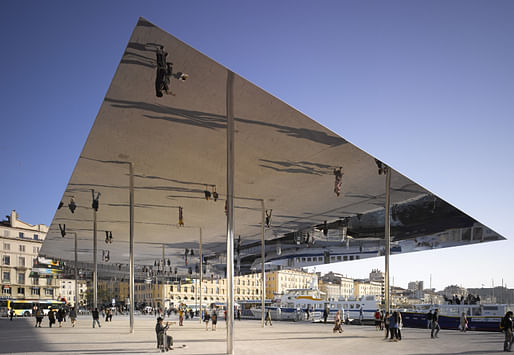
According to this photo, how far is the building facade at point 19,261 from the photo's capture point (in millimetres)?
84600

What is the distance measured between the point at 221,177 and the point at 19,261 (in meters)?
76.6

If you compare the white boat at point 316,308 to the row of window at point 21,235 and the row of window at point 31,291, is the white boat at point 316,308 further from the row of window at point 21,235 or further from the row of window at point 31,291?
the row of window at point 21,235

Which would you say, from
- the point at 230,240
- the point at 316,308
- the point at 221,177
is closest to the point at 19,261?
the point at 316,308

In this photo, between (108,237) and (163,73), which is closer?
(163,73)

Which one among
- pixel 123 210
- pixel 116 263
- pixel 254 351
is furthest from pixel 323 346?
pixel 116 263

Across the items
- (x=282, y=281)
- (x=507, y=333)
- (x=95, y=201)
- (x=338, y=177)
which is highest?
(x=338, y=177)

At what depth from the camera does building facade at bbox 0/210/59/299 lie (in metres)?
84.6

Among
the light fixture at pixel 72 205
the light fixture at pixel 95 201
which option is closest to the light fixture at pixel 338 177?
the light fixture at pixel 95 201

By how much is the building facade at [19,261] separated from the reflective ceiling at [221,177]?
4385 cm

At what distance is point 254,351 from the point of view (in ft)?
50.3

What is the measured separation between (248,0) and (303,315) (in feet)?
121

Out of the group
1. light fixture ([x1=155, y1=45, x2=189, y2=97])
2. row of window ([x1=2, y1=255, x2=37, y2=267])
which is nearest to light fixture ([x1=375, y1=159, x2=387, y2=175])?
light fixture ([x1=155, y1=45, x2=189, y2=97])

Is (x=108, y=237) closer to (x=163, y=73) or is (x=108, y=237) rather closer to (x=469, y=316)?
(x=469, y=316)

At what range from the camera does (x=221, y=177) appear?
2381 cm
